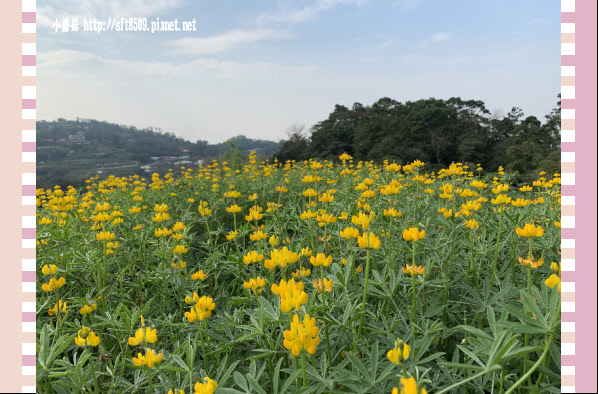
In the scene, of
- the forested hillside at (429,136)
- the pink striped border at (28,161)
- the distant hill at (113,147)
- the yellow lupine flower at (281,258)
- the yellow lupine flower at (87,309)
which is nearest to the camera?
the pink striped border at (28,161)

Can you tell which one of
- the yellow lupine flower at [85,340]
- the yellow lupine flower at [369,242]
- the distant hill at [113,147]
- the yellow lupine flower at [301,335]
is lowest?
the yellow lupine flower at [85,340]

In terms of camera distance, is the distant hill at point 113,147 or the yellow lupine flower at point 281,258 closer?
the yellow lupine flower at point 281,258

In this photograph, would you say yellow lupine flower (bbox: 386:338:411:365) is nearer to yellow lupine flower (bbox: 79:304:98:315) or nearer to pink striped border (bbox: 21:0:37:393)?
pink striped border (bbox: 21:0:37:393)

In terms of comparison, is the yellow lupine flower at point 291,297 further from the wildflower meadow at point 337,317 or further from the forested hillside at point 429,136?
the forested hillside at point 429,136

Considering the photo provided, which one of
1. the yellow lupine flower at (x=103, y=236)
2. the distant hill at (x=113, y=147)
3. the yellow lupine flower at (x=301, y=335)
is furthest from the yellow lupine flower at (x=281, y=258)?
the distant hill at (x=113, y=147)

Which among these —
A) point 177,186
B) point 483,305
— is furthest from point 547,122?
point 483,305

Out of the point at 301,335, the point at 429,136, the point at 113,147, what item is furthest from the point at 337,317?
the point at 429,136

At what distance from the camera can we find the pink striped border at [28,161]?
1.08m

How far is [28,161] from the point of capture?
1.12 metres

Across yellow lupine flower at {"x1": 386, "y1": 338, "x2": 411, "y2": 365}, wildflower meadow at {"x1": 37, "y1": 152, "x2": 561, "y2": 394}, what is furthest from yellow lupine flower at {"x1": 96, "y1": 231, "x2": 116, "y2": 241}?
yellow lupine flower at {"x1": 386, "y1": 338, "x2": 411, "y2": 365}

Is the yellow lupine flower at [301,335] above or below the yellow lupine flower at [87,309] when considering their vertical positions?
above

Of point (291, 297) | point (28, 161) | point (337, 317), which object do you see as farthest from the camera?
point (337, 317)

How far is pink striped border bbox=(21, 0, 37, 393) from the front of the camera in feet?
3.53

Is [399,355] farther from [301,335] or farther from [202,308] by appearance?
[202,308]
